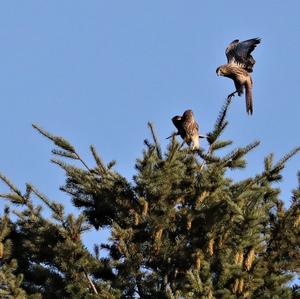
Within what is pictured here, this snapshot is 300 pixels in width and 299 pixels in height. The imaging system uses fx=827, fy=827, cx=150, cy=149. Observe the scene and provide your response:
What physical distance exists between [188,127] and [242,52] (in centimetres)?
245

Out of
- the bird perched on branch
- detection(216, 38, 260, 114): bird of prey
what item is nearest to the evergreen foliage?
the bird perched on branch

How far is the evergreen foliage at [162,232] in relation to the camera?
23.3ft

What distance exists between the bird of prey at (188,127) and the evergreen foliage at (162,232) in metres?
1.18

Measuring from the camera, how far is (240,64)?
11.8 meters

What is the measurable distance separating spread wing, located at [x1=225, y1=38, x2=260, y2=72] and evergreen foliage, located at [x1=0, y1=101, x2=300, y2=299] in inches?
138

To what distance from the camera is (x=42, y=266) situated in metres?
7.66

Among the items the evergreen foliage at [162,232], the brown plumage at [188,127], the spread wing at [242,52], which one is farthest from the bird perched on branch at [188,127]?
the spread wing at [242,52]

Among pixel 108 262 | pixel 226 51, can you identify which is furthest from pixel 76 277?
pixel 226 51

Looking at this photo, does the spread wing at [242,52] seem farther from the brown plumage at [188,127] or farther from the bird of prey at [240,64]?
the brown plumage at [188,127]

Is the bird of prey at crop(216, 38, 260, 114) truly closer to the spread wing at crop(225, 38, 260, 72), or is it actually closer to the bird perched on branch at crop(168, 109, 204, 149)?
the spread wing at crop(225, 38, 260, 72)

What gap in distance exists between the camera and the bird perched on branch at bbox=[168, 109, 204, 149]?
9.62 meters

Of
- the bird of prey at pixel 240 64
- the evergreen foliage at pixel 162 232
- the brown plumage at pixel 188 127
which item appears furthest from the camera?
the bird of prey at pixel 240 64

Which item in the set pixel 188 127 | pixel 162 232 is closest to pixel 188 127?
pixel 188 127

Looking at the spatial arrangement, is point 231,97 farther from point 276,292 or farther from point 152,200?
point 276,292
